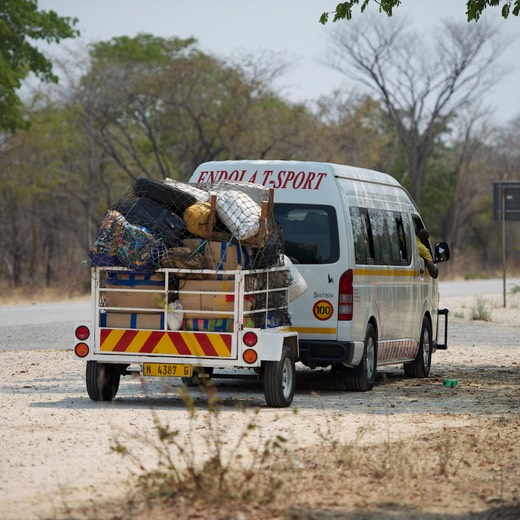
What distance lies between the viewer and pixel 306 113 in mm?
58094

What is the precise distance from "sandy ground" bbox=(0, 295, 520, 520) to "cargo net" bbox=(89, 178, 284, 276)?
136 centimetres

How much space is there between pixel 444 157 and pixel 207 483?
80829 mm

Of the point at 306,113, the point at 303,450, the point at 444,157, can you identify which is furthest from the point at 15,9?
the point at 444,157

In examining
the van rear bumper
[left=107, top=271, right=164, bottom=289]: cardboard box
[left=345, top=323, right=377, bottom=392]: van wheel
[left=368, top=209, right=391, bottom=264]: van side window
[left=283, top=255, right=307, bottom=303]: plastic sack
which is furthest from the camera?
[left=368, top=209, right=391, bottom=264]: van side window

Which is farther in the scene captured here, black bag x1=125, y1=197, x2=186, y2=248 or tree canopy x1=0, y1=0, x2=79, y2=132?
tree canopy x1=0, y1=0, x2=79, y2=132

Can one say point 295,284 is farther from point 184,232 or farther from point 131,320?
point 131,320

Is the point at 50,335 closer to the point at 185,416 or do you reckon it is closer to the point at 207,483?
the point at 185,416

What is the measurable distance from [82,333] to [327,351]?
8.47 ft

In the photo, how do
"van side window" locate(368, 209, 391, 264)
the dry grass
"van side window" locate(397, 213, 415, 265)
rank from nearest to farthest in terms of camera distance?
the dry grass
"van side window" locate(368, 209, 391, 264)
"van side window" locate(397, 213, 415, 265)

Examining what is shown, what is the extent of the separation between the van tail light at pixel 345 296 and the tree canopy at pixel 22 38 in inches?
1014

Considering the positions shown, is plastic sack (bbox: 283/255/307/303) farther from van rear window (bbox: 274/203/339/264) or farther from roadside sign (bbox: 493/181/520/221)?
roadside sign (bbox: 493/181/520/221)

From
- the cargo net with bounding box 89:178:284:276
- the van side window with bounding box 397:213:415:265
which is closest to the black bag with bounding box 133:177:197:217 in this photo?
the cargo net with bounding box 89:178:284:276

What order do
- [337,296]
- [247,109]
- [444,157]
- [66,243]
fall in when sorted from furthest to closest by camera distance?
[444,157] < [66,243] < [247,109] < [337,296]

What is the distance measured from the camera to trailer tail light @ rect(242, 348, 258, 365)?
12.2 meters
